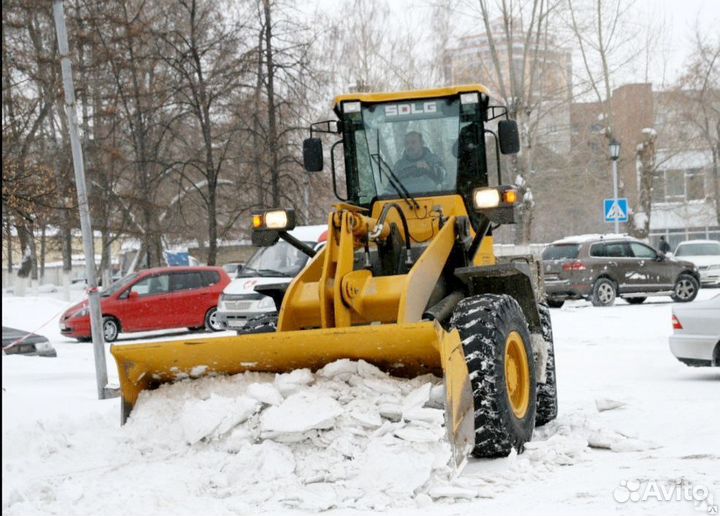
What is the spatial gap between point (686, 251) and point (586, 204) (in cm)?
2064

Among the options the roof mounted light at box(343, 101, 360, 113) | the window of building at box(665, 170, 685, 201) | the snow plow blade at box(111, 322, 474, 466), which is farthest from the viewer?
the window of building at box(665, 170, 685, 201)

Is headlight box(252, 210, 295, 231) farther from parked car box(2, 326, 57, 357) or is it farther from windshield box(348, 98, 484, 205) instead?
parked car box(2, 326, 57, 357)

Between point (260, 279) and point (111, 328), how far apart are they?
4415 mm

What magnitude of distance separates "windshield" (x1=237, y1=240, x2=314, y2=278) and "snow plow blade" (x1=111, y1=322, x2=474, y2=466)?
11.7 metres

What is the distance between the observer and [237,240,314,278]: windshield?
1920 cm

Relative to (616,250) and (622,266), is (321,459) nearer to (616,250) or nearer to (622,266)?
(622,266)

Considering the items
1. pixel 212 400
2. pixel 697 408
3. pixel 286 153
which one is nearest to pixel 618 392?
pixel 697 408

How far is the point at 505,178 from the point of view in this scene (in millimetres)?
38594

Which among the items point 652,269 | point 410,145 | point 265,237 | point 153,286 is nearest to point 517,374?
point 410,145

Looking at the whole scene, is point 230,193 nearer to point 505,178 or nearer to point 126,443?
point 505,178

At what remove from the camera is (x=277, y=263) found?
19516mm

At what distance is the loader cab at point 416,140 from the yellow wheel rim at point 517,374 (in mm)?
1584

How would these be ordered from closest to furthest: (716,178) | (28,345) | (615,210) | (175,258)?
(28,345) → (615,210) → (175,258) → (716,178)

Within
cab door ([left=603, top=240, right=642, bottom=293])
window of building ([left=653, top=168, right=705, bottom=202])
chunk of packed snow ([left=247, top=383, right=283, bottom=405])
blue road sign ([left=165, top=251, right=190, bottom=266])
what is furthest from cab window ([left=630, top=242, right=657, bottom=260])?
window of building ([left=653, top=168, right=705, bottom=202])
